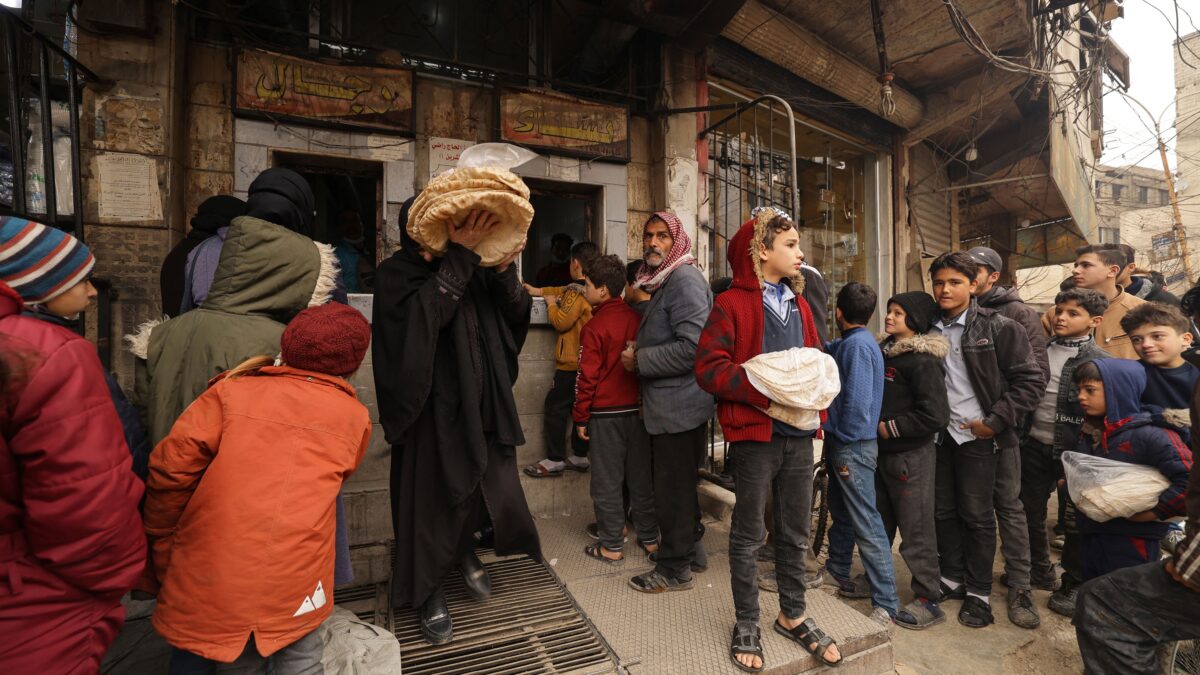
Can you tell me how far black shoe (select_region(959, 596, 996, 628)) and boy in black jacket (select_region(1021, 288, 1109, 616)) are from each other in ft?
2.25

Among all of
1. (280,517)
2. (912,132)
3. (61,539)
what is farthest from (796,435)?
(912,132)

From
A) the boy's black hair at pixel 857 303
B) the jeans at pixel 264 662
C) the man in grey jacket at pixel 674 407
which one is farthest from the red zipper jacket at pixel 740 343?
the jeans at pixel 264 662

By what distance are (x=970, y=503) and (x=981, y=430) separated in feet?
1.60

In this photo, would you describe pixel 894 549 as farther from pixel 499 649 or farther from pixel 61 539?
pixel 61 539

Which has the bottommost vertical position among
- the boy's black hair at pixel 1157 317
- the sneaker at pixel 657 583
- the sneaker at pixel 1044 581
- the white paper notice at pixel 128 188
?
the sneaker at pixel 1044 581

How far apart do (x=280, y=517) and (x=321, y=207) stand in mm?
7798

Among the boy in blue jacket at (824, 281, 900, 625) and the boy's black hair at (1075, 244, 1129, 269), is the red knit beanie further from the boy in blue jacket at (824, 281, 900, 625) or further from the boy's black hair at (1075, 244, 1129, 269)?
the boy's black hair at (1075, 244, 1129, 269)

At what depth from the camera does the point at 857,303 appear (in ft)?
10.8

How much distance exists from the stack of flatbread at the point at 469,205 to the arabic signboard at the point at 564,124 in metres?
3.26

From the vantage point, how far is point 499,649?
246 centimetres

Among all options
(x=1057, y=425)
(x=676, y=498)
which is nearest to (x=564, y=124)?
(x=676, y=498)

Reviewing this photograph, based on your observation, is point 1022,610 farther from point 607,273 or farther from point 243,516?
point 243,516

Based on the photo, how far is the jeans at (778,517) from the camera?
241 centimetres

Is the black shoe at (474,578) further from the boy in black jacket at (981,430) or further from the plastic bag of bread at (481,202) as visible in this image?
the boy in black jacket at (981,430)
